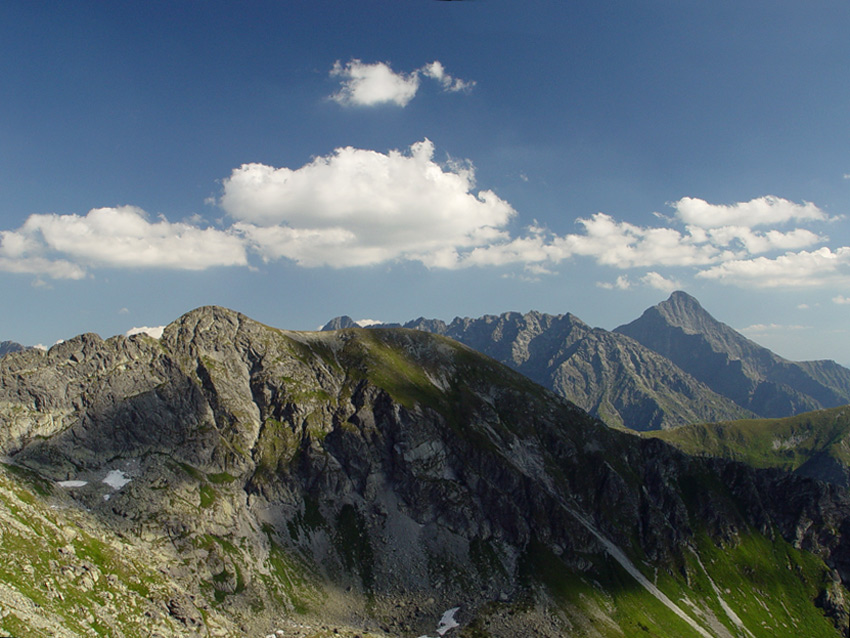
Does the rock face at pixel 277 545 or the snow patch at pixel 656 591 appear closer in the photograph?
the rock face at pixel 277 545

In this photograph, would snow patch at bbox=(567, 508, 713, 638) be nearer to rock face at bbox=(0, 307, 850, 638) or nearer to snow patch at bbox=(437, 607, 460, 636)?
rock face at bbox=(0, 307, 850, 638)

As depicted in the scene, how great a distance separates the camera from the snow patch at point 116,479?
538 feet

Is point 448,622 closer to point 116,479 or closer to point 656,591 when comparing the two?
point 656,591

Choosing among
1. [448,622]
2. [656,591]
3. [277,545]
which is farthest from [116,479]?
[656,591]

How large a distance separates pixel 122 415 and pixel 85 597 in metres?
97.0

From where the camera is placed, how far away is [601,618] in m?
168

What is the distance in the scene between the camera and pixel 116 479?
166750 millimetres

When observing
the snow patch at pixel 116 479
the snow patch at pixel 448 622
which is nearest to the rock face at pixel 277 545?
the snow patch at pixel 116 479

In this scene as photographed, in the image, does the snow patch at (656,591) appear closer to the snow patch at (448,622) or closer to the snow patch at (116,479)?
the snow patch at (448,622)

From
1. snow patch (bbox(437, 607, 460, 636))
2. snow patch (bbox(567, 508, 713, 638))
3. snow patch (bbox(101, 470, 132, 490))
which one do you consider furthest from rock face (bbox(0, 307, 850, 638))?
snow patch (bbox(437, 607, 460, 636))

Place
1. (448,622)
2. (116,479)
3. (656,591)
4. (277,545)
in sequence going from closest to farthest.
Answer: (448,622) < (116,479) < (277,545) < (656,591)

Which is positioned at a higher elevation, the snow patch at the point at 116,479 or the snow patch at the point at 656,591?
the snow patch at the point at 116,479

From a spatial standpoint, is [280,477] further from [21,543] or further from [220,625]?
[21,543]

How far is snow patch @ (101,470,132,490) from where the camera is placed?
163875mm
